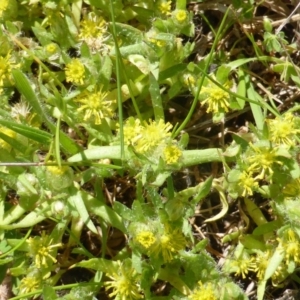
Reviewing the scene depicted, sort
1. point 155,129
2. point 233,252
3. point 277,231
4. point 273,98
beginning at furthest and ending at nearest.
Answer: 1. point 273,98
2. point 233,252
3. point 277,231
4. point 155,129

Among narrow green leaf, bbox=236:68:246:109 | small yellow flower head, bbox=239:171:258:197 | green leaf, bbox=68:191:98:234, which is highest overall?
narrow green leaf, bbox=236:68:246:109

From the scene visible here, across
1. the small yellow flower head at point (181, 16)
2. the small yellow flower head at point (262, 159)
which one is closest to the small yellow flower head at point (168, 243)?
the small yellow flower head at point (262, 159)

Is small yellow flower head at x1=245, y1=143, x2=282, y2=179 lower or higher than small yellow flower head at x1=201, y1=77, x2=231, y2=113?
lower

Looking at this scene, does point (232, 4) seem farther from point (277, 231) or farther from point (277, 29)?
point (277, 231)

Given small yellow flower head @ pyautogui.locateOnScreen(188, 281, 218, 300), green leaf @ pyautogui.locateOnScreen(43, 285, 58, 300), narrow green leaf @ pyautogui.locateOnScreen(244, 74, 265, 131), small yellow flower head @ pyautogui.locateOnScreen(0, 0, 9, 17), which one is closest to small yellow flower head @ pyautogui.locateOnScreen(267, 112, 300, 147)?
narrow green leaf @ pyautogui.locateOnScreen(244, 74, 265, 131)

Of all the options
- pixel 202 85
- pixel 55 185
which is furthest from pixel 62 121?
pixel 202 85

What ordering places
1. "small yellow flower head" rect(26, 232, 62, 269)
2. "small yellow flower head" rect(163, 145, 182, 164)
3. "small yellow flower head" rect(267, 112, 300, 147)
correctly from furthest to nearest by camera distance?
1. "small yellow flower head" rect(26, 232, 62, 269)
2. "small yellow flower head" rect(267, 112, 300, 147)
3. "small yellow flower head" rect(163, 145, 182, 164)

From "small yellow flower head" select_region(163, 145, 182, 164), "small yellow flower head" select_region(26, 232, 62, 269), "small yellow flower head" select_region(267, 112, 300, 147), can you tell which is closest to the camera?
"small yellow flower head" select_region(163, 145, 182, 164)

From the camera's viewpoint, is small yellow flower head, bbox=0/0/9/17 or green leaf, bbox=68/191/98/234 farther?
small yellow flower head, bbox=0/0/9/17

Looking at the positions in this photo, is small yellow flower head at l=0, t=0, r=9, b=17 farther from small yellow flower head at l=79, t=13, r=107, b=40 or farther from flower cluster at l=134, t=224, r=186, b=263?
flower cluster at l=134, t=224, r=186, b=263
